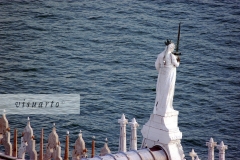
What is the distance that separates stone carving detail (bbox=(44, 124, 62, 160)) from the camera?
42.6 m

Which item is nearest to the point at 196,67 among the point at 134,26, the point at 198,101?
the point at 198,101

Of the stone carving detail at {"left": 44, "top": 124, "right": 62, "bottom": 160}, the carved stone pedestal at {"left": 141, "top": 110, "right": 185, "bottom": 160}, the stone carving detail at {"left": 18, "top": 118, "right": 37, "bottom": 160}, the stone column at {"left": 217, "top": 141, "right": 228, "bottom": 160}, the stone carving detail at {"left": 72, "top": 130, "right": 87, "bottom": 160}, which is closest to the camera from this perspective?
the carved stone pedestal at {"left": 141, "top": 110, "right": 185, "bottom": 160}

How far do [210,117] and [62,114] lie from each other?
34.2 ft

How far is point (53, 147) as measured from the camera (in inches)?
1692

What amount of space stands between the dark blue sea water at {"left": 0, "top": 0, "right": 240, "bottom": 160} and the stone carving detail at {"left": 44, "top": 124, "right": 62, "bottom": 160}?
46.6ft

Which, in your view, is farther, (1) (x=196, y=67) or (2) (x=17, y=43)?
(2) (x=17, y=43)

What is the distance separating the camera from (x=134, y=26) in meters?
88.2

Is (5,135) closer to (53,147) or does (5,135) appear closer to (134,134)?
(53,147)

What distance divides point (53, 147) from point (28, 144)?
119 centimetres

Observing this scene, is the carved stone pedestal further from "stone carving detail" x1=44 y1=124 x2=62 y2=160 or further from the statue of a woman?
"stone carving detail" x1=44 y1=124 x2=62 y2=160

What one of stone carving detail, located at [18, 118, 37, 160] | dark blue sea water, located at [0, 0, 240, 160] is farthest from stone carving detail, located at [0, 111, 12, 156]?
dark blue sea water, located at [0, 0, 240, 160]

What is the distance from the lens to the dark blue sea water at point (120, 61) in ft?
211

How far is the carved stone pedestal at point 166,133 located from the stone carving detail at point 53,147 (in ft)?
23.0

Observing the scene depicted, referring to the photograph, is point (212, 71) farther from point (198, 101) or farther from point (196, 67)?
point (198, 101)
